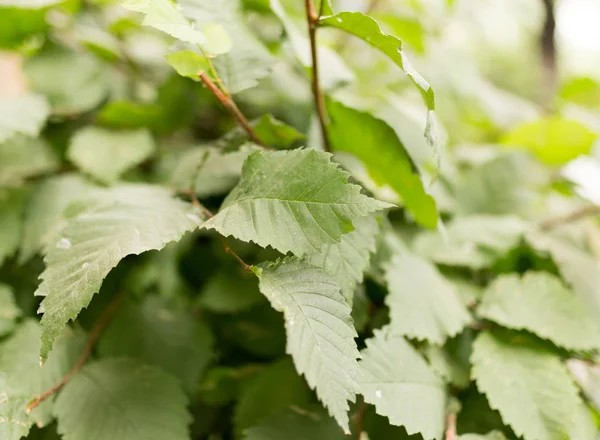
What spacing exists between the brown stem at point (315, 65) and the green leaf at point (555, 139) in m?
0.60

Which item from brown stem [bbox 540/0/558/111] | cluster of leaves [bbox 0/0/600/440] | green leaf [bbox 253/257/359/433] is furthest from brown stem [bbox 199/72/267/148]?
brown stem [bbox 540/0/558/111]

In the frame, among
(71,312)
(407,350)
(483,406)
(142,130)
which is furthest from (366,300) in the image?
(142,130)

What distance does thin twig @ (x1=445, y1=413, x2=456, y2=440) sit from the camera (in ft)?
1.75

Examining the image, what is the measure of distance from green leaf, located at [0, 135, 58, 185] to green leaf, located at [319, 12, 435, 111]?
23.4 inches

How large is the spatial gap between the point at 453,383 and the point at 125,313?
515 mm

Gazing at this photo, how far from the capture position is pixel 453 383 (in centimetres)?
59

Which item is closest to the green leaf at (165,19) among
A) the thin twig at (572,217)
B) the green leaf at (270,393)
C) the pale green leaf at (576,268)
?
the green leaf at (270,393)

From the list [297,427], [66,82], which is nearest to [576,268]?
[297,427]

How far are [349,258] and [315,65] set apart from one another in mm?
248

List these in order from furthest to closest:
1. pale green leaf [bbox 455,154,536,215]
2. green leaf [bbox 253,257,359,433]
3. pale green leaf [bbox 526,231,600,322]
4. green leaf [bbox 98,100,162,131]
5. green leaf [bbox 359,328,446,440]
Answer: pale green leaf [bbox 455,154,536,215] → green leaf [bbox 98,100,162,131] → pale green leaf [bbox 526,231,600,322] → green leaf [bbox 359,328,446,440] → green leaf [bbox 253,257,359,433]

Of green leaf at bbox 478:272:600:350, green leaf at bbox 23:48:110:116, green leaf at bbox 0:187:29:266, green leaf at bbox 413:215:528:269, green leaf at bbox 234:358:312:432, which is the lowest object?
green leaf at bbox 234:358:312:432

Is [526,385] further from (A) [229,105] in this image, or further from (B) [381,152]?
(A) [229,105]

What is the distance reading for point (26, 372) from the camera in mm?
575

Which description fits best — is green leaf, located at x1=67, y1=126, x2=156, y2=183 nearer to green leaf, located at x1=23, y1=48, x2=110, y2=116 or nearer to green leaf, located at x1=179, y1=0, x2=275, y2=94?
green leaf, located at x1=23, y1=48, x2=110, y2=116
